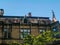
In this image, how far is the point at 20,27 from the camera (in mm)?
37656

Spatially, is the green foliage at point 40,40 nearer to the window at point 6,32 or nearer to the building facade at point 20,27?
the building facade at point 20,27

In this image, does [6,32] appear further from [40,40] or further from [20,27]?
[40,40]

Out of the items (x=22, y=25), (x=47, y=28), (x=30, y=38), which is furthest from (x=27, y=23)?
(x=30, y=38)

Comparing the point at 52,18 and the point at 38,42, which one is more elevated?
the point at 52,18

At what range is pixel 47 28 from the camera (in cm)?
3803

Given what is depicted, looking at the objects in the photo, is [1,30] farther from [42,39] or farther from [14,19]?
[42,39]

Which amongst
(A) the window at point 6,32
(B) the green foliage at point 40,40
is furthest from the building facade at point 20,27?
(B) the green foliage at point 40,40

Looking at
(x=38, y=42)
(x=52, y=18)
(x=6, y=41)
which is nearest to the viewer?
(x=38, y=42)

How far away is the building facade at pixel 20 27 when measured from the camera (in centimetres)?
3728

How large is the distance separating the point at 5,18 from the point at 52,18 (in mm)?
8638

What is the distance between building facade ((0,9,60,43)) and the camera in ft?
122

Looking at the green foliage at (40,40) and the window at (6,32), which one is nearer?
the green foliage at (40,40)

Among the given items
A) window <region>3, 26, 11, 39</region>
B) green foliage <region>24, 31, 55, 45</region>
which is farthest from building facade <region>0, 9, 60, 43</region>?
green foliage <region>24, 31, 55, 45</region>

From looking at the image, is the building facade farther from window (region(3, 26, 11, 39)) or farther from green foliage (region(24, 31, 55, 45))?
green foliage (region(24, 31, 55, 45))
